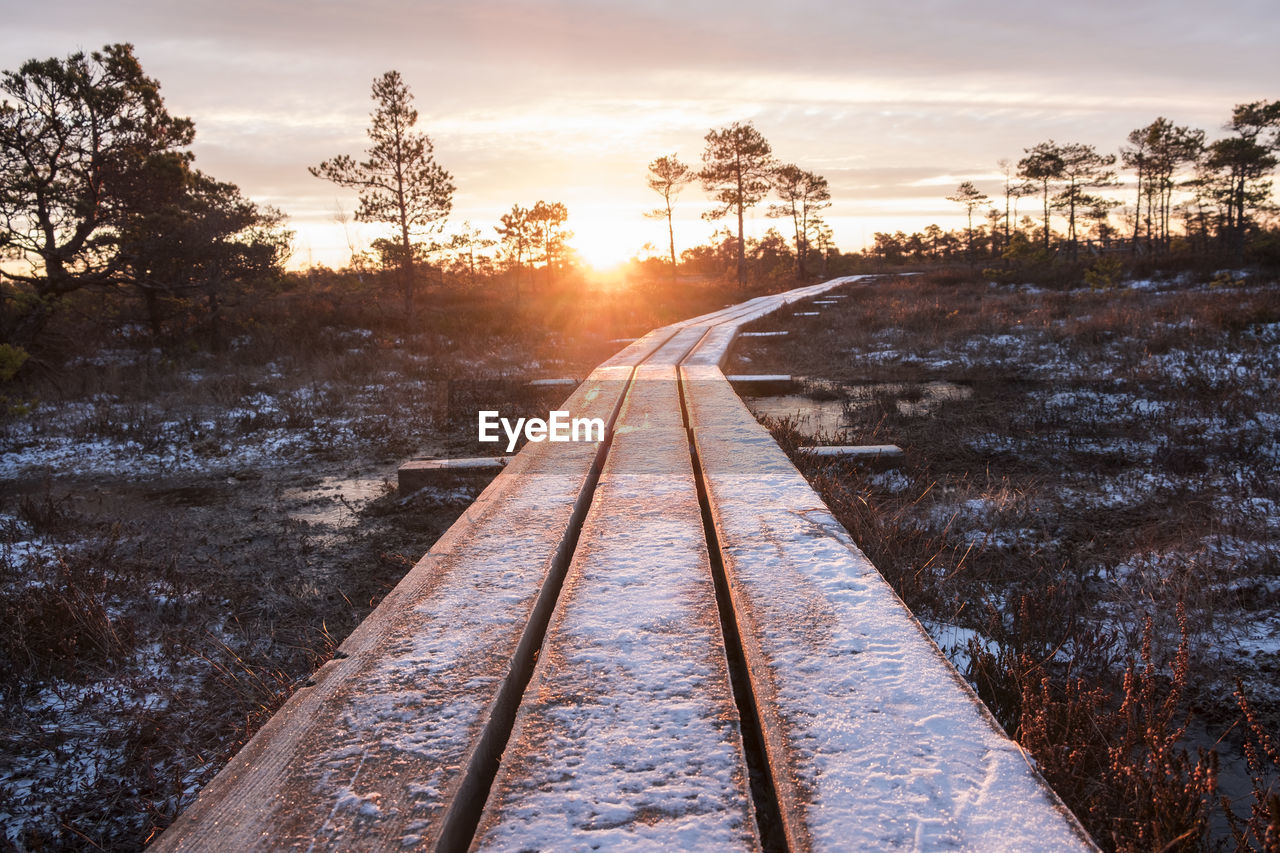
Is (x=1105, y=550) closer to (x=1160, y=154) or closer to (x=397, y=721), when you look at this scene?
(x=397, y=721)

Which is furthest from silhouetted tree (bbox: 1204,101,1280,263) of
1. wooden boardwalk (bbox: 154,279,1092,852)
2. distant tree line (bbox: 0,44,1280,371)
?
wooden boardwalk (bbox: 154,279,1092,852)

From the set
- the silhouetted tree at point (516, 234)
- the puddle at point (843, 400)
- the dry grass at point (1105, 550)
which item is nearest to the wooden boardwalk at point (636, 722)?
the dry grass at point (1105, 550)

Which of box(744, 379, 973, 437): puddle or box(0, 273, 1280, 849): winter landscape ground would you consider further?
box(744, 379, 973, 437): puddle

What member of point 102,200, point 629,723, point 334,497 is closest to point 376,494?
point 334,497

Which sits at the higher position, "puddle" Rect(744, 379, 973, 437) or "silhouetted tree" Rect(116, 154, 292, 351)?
"silhouetted tree" Rect(116, 154, 292, 351)

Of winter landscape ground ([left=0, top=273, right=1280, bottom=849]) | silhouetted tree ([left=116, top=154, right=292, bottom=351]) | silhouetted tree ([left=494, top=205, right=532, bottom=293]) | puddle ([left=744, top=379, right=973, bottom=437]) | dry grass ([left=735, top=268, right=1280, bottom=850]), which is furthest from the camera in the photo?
silhouetted tree ([left=494, top=205, right=532, bottom=293])

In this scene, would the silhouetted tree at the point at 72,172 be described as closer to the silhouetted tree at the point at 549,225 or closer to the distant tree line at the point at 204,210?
the distant tree line at the point at 204,210

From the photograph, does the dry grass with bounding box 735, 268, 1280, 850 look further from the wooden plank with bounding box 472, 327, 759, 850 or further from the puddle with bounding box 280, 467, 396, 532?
the puddle with bounding box 280, 467, 396, 532
